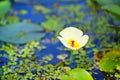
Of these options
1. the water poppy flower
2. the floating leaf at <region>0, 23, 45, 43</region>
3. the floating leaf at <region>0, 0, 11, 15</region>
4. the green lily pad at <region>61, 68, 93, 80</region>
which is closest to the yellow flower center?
the water poppy flower

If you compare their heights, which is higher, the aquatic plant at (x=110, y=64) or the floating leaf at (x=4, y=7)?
the floating leaf at (x=4, y=7)

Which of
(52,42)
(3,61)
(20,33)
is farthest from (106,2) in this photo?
(3,61)

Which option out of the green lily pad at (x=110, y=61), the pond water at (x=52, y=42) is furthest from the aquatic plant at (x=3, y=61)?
the green lily pad at (x=110, y=61)

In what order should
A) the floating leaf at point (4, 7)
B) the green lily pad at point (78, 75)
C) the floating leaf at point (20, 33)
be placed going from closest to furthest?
the green lily pad at point (78, 75) → the floating leaf at point (20, 33) → the floating leaf at point (4, 7)

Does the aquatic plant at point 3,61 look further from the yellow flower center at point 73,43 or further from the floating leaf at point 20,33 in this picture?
the yellow flower center at point 73,43

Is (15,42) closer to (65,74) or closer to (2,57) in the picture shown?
(2,57)

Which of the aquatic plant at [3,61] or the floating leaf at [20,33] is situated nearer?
the aquatic plant at [3,61]

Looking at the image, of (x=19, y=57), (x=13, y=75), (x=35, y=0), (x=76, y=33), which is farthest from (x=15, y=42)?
(x=35, y=0)
